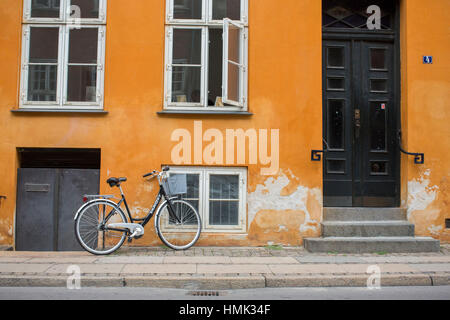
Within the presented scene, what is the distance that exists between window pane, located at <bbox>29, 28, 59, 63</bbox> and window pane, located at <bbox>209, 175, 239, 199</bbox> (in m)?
3.48

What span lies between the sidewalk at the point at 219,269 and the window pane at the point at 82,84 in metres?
2.69

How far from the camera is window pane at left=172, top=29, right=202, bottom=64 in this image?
849 cm

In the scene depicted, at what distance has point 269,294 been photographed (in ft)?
17.9

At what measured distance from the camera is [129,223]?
771 centimetres

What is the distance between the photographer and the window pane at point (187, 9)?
851cm

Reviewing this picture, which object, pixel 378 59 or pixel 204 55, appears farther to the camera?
pixel 378 59

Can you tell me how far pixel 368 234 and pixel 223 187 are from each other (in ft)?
8.44

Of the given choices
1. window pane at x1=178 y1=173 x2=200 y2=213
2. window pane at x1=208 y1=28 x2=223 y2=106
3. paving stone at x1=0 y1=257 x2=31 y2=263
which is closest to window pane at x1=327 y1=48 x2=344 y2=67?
window pane at x1=208 y1=28 x2=223 y2=106

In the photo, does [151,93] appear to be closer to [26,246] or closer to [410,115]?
[26,246]

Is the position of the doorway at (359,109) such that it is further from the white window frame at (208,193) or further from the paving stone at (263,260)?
the paving stone at (263,260)

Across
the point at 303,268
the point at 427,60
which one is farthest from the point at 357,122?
the point at 303,268

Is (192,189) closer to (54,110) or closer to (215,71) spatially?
(215,71)

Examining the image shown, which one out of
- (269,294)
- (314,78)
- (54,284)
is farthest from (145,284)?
(314,78)

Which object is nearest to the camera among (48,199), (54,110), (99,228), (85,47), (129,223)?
(99,228)
